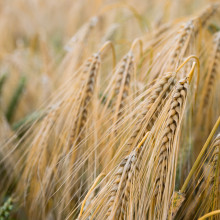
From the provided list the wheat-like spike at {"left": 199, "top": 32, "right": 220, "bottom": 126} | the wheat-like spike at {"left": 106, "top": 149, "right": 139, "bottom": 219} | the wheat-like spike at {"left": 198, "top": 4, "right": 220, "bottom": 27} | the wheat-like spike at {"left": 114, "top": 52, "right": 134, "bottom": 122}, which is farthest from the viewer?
the wheat-like spike at {"left": 198, "top": 4, "right": 220, "bottom": 27}

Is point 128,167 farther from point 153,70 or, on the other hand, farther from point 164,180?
point 153,70

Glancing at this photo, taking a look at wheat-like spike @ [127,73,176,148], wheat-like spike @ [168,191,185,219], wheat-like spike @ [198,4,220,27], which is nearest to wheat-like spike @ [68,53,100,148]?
wheat-like spike @ [127,73,176,148]

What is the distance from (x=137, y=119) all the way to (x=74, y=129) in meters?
0.24

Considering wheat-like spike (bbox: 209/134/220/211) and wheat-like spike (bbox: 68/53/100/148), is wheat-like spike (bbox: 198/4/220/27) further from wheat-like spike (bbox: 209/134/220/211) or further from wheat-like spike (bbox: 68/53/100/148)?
wheat-like spike (bbox: 209/134/220/211)

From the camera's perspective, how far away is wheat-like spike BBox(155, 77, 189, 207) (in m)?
0.59

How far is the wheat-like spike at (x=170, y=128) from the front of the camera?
592 mm

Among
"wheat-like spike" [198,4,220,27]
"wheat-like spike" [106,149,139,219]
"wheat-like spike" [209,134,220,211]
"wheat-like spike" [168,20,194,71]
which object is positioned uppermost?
"wheat-like spike" [198,4,220,27]

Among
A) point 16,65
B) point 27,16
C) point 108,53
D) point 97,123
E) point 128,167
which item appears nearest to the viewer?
point 128,167

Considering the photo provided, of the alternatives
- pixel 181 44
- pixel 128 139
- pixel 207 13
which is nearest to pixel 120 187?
pixel 128 139

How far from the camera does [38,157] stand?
878 millimetres

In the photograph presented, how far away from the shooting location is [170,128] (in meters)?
0.60

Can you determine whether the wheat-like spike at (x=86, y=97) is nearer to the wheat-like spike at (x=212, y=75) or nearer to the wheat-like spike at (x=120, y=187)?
the wheat-like spike at (x=120, y=187)

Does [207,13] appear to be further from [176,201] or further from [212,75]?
[176,201]

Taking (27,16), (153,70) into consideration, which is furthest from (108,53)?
(27,16)
